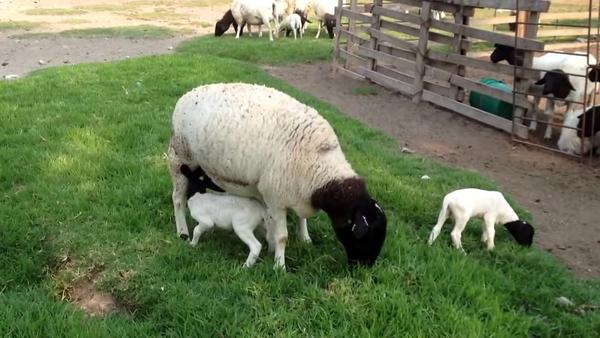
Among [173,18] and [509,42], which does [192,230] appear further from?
[173,18]

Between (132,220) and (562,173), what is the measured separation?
4.99 meters

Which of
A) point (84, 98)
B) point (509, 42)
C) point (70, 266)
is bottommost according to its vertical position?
point (70, 266)

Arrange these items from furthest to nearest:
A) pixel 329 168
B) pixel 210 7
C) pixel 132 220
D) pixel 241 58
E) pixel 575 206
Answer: pixel 210 7, pixel 241 58, pixel 575 206, pixel 132 220, pixel 329 168

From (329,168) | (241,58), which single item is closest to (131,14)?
(241,58)

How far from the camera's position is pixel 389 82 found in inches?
471

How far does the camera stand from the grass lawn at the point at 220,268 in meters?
3.82

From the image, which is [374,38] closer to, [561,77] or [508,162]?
[561,77]

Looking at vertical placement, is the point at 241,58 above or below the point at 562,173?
above

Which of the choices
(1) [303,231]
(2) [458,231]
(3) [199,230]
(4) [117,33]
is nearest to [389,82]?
(2) [458,231]

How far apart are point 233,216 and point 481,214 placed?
196 cm

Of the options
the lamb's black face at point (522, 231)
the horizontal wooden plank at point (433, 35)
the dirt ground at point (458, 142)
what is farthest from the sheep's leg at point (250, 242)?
the horizontal wooden plank at point (433, 35)

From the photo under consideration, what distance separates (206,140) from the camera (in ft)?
15.6

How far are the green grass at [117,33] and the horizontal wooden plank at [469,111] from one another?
9390 millimetres

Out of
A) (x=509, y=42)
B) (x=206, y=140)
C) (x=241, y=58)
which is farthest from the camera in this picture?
(x=241, y=58)
